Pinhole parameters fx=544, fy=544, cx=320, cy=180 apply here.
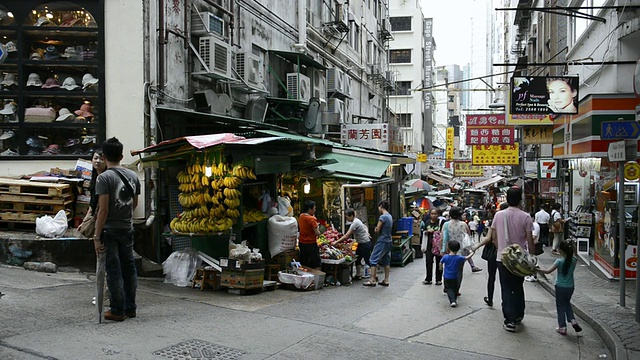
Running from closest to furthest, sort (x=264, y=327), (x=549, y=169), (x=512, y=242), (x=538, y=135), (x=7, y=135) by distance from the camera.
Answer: (x=264, y=327)
(x=512, y=242)
(x=7, y=135)
(x=538, y=135)
(x=549, y=169)

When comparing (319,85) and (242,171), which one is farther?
(319,85)

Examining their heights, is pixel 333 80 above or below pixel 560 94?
above

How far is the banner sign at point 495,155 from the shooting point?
26.2m

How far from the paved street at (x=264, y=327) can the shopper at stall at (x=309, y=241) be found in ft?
4.53

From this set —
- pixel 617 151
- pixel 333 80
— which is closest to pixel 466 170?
pixel 333 80

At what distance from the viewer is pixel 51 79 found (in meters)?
10.7

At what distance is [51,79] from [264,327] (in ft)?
23.1

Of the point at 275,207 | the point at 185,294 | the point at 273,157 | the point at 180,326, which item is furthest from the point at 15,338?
the point at 275,207

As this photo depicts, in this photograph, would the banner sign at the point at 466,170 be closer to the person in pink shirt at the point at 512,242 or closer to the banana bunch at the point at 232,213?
the banana bunch at the point at 232,213

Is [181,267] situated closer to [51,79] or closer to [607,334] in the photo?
[51,79]

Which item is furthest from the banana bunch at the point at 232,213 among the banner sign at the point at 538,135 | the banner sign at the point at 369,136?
the banner sign at the point at 538,135

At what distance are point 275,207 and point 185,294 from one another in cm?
321

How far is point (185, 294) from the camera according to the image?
8.90m

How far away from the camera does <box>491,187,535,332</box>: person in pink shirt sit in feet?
25.6
